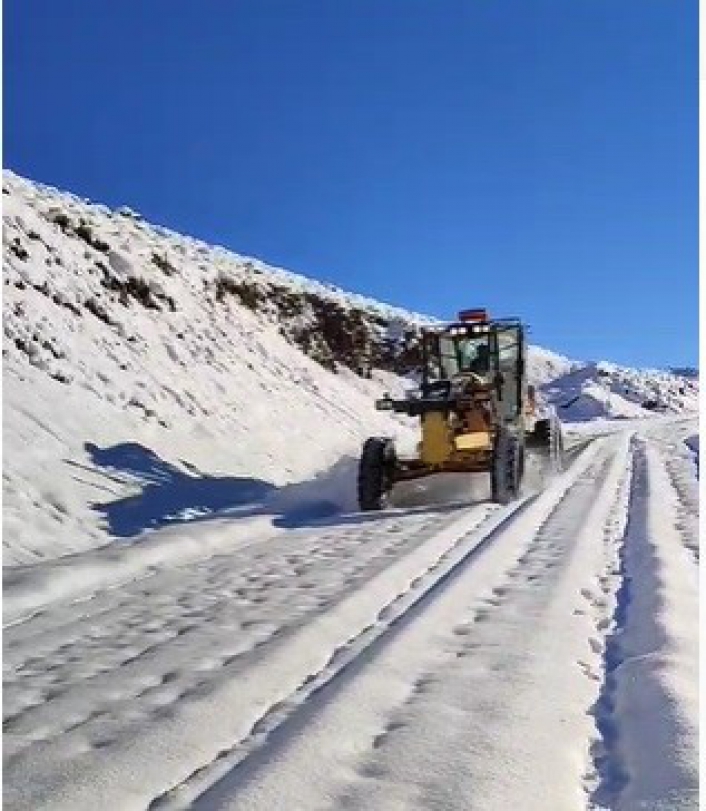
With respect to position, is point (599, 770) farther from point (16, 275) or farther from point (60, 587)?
point (16, 275)

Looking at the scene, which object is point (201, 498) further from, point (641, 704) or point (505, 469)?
point (641, 704)

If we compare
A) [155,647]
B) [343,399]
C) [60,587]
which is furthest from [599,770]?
[343,399]

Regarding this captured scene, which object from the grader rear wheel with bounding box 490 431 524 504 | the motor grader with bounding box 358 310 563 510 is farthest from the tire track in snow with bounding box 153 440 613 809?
the motor grader with bounding box 358 310 563 510

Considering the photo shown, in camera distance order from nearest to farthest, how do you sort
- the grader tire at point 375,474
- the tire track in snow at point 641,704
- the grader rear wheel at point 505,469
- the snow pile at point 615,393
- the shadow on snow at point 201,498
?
1. the tire track in snow at point 641,704
2. the shadow on snow at point 201,498
3. the grader rear wheel at point 505,469
4. the grader tire at point 375,474
5. the snow pile at point 615,393

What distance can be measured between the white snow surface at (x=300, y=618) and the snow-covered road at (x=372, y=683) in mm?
16

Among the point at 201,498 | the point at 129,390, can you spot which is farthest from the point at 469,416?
the point at 129,390

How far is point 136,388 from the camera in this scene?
1513 cm

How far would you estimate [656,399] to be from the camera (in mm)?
49594

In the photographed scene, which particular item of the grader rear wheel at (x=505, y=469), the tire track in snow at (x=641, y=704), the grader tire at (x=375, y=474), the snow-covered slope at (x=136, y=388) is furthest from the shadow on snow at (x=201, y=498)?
the tire track in snow at (x=641, y=704)

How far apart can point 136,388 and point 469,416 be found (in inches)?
209

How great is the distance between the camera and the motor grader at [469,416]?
1185 centimetres

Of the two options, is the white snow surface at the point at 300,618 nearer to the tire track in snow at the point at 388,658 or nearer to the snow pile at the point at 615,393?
the tire track in snow at the point at 388,658

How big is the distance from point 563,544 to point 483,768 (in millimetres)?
4647

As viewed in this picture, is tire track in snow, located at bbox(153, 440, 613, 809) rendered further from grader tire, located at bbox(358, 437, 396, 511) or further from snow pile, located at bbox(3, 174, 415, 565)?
snow pile, located at bbox(3, 174, 415, 565)
